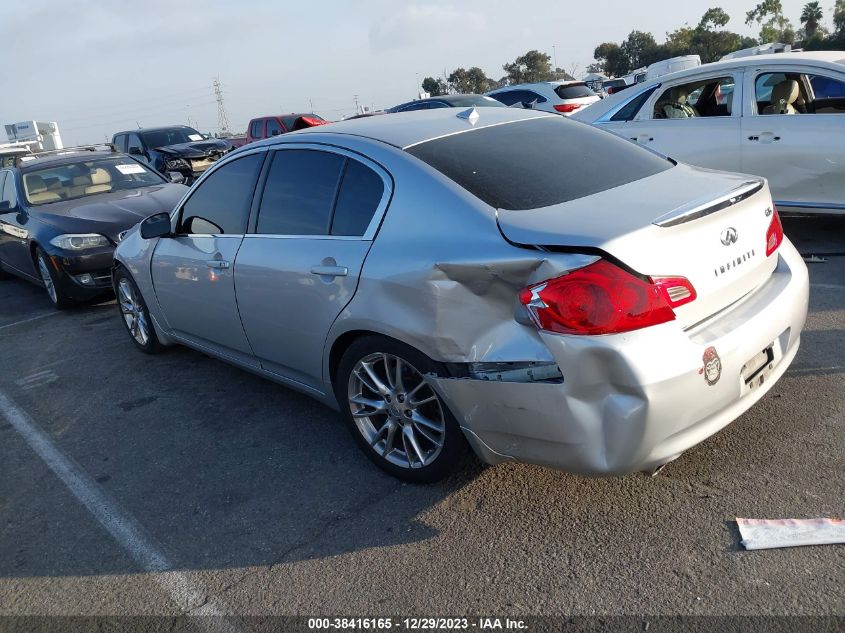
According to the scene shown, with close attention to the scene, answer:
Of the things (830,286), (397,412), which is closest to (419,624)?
(397,412)

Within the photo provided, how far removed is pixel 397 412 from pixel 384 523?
0.50m

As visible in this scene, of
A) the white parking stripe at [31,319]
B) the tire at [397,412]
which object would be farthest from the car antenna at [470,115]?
the white parking stripe at [31,319]

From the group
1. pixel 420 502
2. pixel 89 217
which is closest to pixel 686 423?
pixel 420 502

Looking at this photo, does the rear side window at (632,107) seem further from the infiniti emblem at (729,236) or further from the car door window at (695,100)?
the infiniti emblem at (729,236)

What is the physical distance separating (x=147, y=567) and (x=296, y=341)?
1.26m

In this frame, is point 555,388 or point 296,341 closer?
point 555,388

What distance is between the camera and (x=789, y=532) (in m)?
2.77

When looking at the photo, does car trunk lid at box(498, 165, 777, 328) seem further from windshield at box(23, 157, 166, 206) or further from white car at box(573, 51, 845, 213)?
windshield at box(23, 157, 166, 206)

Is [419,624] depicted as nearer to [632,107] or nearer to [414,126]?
[414,126]

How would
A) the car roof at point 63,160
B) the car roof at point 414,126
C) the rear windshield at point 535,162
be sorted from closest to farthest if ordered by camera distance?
the rear windshield at point 535,162
the car roof at point 414,126
the car roof at point 63,160

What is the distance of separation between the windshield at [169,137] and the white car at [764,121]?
13564mm

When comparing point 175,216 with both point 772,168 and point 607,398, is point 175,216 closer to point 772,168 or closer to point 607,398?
point 607,398

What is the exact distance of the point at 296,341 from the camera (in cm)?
378

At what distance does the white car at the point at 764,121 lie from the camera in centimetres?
639
